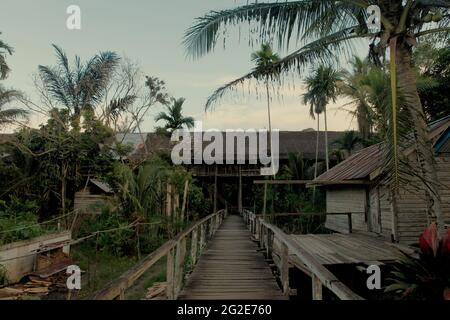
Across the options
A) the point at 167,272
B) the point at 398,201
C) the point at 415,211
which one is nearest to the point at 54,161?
Result: the point at 167,272

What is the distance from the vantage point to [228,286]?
5.34 meters

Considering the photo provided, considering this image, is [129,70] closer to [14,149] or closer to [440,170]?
[14,149]

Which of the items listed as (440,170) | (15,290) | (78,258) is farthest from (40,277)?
(440,170)

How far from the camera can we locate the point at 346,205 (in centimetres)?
1467

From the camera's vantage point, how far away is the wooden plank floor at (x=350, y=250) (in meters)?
7.74

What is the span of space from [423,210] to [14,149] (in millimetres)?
15053

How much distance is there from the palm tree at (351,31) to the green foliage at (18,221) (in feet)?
23.2

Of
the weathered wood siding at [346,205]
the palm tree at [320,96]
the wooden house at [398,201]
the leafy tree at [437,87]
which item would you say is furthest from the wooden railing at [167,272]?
the palm tree at [320,96]

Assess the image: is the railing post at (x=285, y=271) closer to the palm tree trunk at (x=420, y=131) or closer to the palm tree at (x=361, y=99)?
the palm tree trunk at (x=420, y=131)

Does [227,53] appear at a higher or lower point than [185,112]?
lower

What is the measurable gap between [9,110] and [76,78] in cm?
368

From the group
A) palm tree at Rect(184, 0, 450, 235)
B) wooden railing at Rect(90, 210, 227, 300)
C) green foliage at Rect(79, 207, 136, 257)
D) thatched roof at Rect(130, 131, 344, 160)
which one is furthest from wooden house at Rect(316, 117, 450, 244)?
thatched roof at Rect(130, 131, 344, 160)

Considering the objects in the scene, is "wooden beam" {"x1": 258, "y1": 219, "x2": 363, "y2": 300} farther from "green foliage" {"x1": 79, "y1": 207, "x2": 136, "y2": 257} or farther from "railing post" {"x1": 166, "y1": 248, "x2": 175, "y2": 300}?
"green foliage" {"x1": 79, "y1": 207, "x2": 136, "y2": 257}

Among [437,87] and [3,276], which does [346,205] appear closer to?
[437,87]
